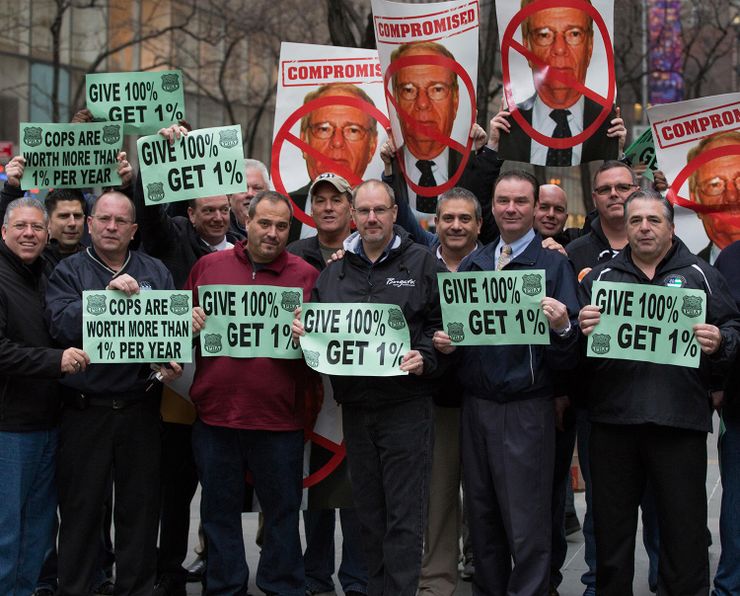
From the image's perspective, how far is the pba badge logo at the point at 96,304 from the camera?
6.46 meters

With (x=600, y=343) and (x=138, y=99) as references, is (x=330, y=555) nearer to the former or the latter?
(x=600, y=343)

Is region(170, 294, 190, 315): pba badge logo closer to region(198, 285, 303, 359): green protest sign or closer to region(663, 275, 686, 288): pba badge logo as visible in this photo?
region(198, 285, 303, 359): green protest sign

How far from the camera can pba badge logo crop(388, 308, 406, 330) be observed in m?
6.34

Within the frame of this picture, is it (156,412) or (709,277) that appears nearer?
(709,277)

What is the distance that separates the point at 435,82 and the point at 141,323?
2.50m

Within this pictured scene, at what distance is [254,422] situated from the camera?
6609mm

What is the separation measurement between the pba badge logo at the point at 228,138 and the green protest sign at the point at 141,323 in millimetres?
1131

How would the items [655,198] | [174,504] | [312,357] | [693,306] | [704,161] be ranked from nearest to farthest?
[693,306] → [655,198] → [312,357] → [174,504] → [704,161]

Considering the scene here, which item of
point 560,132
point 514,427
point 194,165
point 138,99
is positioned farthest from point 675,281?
point 138,99

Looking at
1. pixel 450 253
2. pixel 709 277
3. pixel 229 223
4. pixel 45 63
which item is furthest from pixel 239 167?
pixel 45 63

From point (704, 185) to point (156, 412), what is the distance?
362cm

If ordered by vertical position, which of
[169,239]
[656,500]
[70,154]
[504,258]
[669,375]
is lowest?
[656,500]

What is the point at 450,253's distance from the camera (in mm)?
7008

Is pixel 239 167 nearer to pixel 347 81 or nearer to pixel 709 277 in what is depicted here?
pixel 347 81
